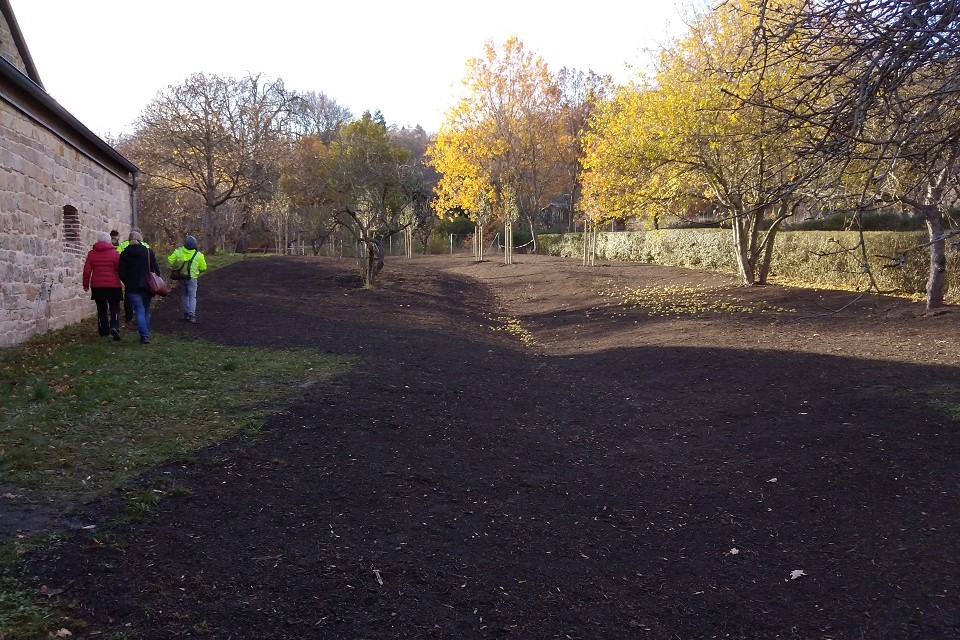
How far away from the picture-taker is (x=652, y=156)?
15.9 metres

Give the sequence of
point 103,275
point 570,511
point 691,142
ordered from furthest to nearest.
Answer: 1. point 691,142
2. point 103,275
3. point 570,511

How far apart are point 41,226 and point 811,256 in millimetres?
17586

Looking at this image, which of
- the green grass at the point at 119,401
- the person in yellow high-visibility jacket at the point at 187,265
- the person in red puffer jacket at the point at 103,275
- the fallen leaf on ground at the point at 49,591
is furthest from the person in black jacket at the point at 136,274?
the fallen leaf on ground at the point at 49,591

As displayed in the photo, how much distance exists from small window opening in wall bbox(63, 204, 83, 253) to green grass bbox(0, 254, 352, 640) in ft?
7.14

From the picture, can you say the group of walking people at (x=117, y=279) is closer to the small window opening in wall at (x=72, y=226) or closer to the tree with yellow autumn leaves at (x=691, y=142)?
the small window opening in wall at (x=72, y=226)

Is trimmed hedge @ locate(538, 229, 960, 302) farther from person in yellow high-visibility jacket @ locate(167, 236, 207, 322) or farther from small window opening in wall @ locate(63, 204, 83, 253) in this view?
small window opening in wall @ locate(63, 204, 83, 253)

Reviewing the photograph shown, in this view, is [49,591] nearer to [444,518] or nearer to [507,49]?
[444,518]

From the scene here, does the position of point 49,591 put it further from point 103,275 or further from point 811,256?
point 811,256

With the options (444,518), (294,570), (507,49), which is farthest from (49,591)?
(507,49)

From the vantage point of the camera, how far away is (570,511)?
4789mm

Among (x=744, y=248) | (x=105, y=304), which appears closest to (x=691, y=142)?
(x=744, y=248)

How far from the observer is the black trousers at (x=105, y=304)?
9.95 m

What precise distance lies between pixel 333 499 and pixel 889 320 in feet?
36.8

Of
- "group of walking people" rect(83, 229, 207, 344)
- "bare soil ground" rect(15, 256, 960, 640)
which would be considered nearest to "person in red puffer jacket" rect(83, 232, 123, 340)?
"group of walking people" rect(83, 229, 207, 344)
